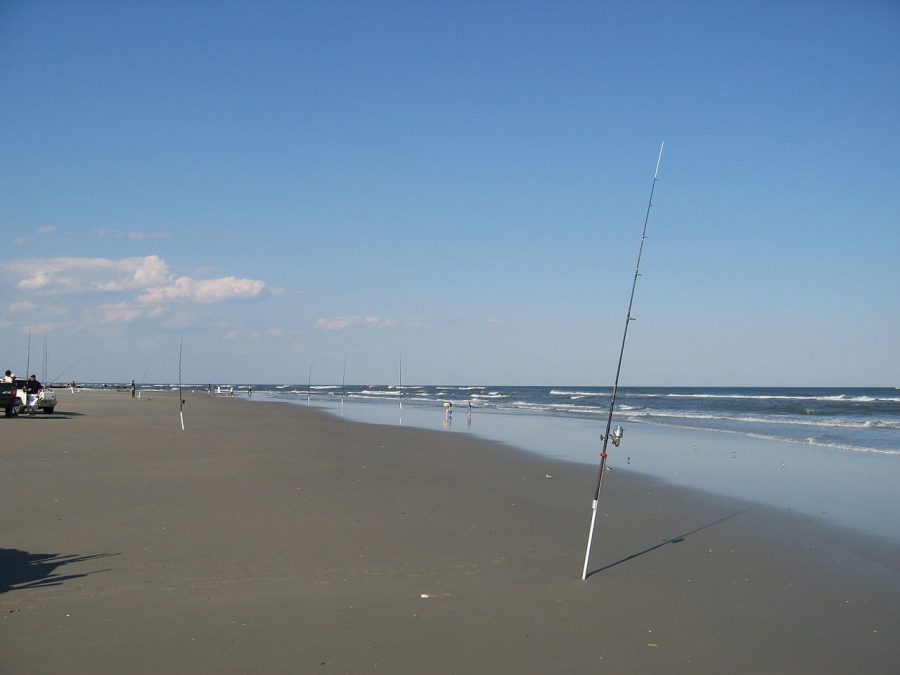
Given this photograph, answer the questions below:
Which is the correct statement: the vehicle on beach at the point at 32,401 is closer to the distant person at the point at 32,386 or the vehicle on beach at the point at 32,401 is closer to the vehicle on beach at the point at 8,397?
the distant person at the point at 32,386

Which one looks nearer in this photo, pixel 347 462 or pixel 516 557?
pixel 516 557

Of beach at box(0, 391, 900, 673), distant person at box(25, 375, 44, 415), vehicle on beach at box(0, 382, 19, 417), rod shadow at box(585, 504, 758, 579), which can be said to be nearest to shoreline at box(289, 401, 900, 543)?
beach at box(0, 391, 900, 673)

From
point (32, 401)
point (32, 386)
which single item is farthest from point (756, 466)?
point (32, 386)

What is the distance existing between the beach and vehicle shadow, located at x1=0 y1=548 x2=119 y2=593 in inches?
1.3

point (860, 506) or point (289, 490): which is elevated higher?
point (860, 506)

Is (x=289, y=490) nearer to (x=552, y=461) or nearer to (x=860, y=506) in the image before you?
(x=552, y=461)

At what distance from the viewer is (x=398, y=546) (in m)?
7.75

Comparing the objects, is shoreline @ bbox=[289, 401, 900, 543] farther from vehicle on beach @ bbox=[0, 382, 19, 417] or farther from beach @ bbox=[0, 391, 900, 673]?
vehicle on beach @ bbox=[0, 382, 19, 417]

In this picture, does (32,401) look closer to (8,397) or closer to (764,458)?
(8,397)

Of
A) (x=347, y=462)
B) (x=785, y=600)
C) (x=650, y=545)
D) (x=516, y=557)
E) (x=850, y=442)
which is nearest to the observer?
(x=785, y=600)


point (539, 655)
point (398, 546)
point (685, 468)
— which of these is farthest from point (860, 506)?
point (539, 655)

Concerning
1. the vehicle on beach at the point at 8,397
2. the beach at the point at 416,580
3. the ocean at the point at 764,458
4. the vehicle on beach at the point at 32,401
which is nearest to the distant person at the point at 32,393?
the vehicle on beach at the point at 32,401

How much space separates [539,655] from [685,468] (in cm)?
1178

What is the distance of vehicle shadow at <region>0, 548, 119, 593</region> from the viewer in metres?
6.09
